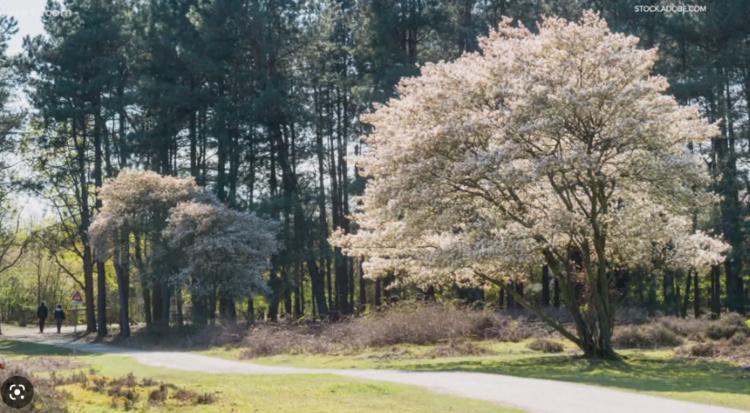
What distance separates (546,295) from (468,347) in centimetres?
2071

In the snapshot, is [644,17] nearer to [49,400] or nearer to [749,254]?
[749,254]

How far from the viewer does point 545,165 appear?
74.5 feet

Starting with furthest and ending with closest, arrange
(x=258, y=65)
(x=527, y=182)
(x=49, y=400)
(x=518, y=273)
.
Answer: (x=258, y=65) → (x=518, y=273) → (x=527, y=182) → (x=49, y=400)

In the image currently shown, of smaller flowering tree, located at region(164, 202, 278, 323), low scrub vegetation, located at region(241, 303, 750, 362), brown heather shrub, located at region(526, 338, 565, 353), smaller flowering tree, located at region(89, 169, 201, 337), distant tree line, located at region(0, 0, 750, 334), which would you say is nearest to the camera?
low scrub vegetation, located at region(241, 303, 750, 362)

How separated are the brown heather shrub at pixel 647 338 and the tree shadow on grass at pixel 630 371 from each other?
3.84 metres

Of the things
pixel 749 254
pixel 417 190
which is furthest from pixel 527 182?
pixel 749 254

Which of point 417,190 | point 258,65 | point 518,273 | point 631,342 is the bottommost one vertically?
point 631,342

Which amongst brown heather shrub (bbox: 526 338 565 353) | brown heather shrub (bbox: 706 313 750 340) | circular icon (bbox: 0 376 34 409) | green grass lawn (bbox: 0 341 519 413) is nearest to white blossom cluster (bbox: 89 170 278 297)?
brown heather shrub (bbox: 526 338 565 353)

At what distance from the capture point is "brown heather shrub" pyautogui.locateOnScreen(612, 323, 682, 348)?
2920cm

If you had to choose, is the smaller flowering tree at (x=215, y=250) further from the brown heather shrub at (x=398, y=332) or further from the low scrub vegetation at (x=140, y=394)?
the low scrub vegetation at (x=140, y=394)

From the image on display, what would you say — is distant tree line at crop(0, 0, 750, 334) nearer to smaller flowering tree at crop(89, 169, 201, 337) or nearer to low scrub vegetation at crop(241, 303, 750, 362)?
smaller flowering tree at crop(89, 169, 201, 337)

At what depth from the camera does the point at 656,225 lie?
24.2 metres

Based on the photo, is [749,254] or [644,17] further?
[644,17]

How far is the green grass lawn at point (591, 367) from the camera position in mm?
16828
